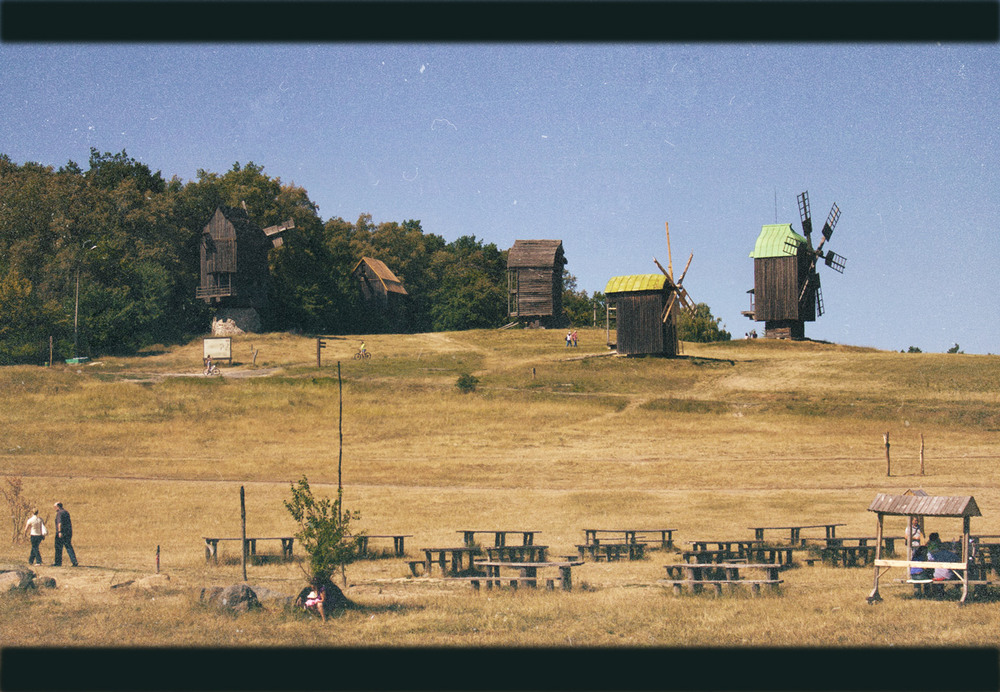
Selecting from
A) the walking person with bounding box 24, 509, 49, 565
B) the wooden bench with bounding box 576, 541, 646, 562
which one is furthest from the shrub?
the walking person with bounding box 24, 509, 49, 565

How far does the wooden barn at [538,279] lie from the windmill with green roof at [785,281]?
70.7 ft

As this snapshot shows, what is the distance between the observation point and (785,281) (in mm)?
78062

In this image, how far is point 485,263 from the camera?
368ft

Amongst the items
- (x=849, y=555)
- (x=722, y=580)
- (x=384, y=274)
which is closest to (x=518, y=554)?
(x=722, y=580)

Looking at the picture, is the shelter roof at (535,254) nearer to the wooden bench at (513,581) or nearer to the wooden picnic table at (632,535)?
the wooden picnic table at (632,535)

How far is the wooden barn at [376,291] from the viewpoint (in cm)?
10250

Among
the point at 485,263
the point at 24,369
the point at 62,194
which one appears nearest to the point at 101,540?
the point at 24,369

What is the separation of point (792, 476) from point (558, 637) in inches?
1006

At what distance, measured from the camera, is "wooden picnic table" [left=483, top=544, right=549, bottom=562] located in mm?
24438

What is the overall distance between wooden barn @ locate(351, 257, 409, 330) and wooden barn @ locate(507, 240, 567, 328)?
1674 centimetres

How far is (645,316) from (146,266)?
47.1 m

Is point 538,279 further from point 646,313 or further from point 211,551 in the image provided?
point 211,551

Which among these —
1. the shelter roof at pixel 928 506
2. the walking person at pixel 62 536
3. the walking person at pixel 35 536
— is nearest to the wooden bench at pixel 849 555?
the shelter roof at pixel 928 506

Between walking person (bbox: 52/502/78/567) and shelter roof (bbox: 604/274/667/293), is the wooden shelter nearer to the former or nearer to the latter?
walking person (bbox: 52/502/78/567)
